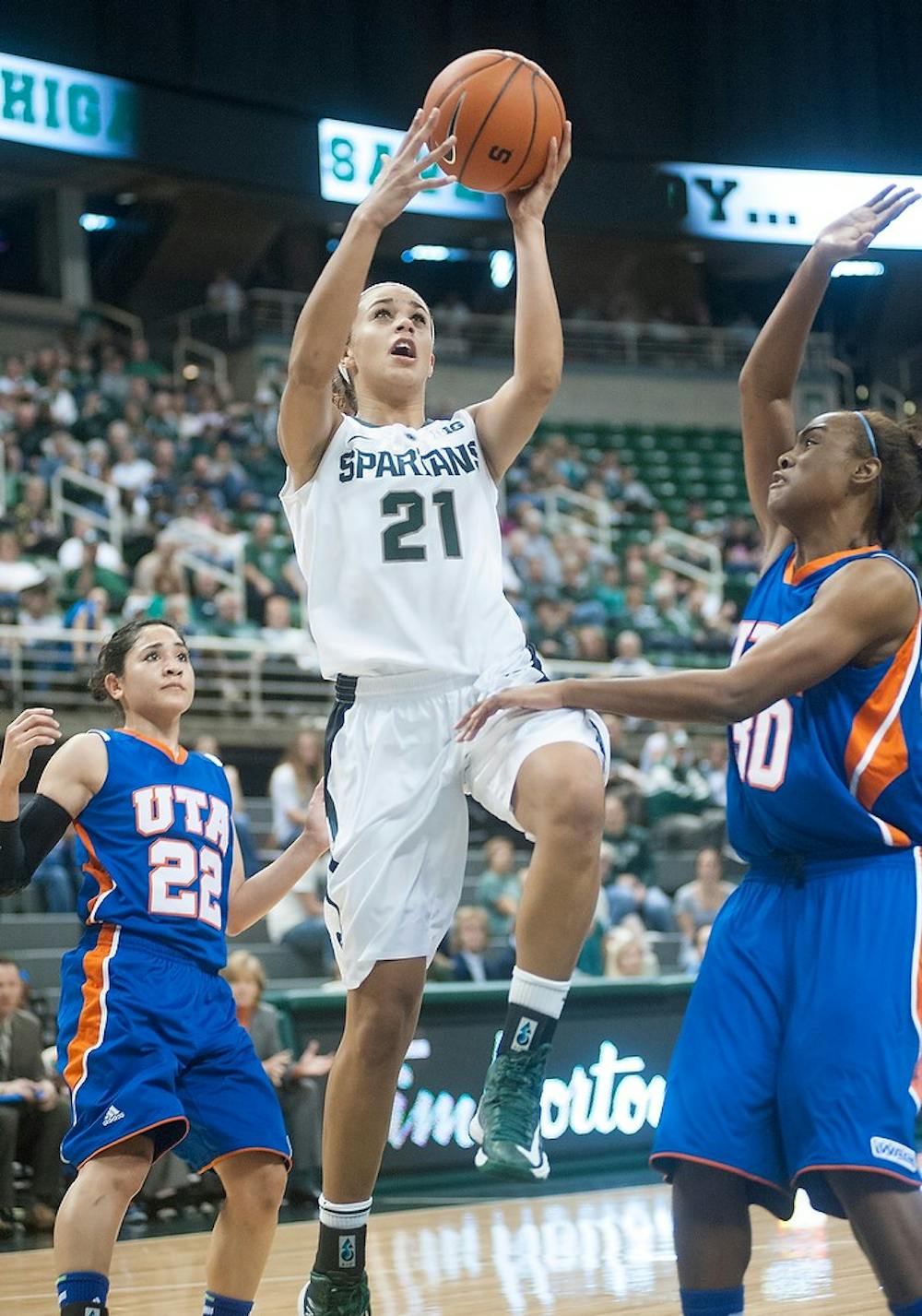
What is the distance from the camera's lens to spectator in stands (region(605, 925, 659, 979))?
35.4ft

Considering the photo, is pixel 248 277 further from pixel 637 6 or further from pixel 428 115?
pixel 428 115

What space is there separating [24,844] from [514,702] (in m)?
1.54

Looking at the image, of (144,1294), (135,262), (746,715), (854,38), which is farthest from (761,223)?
(746,715)

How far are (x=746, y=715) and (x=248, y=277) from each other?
19818mm

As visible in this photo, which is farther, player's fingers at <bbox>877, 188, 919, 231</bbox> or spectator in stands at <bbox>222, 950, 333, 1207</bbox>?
spectator in stands at <bbox>222, 950, 333, 1207</bbox>

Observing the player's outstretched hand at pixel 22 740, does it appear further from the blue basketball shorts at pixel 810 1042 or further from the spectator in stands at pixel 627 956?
the spectator in stands at pixel 627 956

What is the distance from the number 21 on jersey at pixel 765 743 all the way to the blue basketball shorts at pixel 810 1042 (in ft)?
0.65

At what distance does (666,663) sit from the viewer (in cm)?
1560

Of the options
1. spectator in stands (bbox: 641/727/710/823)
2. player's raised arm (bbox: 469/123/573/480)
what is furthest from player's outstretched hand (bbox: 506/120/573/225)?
spectator in stands (bbox: 641/727/710/823)

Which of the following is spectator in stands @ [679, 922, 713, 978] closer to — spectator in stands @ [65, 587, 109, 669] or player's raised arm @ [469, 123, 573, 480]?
spectator in stands @ [65, 587, 109, 669]

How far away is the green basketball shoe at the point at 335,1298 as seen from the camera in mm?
4086

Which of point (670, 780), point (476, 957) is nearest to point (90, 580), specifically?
point (476, 957)

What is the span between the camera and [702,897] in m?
11.7

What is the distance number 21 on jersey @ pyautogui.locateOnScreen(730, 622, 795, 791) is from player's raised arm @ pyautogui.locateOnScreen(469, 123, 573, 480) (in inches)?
37.1
